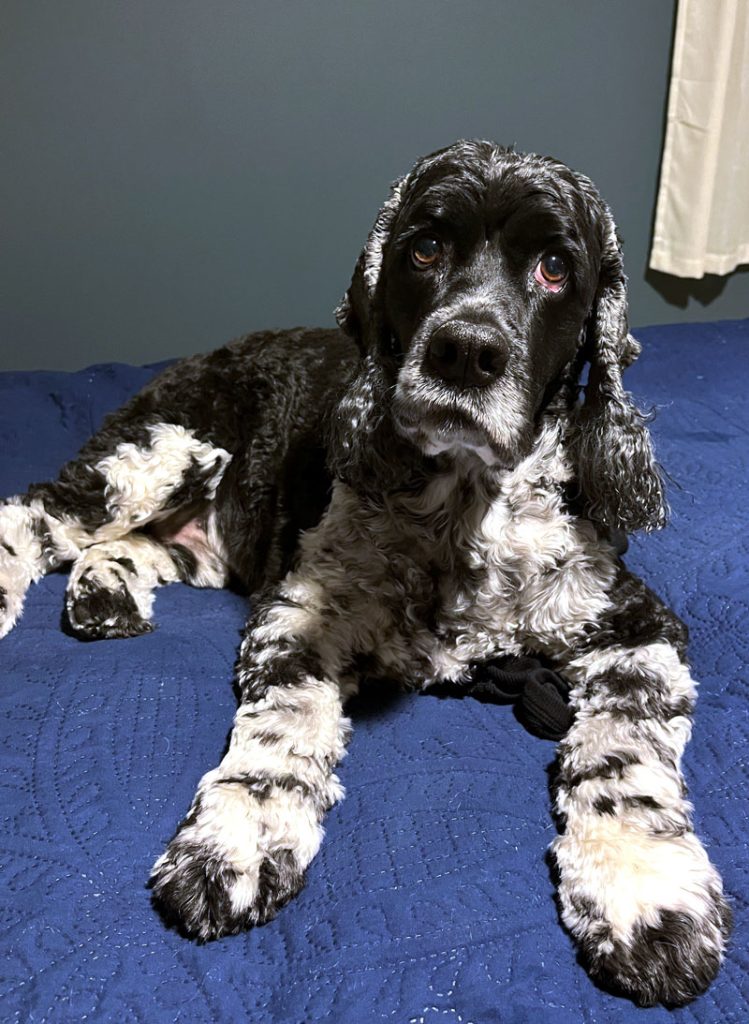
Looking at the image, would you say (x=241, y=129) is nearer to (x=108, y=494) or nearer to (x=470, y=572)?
(x=108, y=494)

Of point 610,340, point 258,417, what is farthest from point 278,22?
point 610,340

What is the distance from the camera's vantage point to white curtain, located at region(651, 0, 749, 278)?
366 cm

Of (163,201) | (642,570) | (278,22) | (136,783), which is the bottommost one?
(642,570)

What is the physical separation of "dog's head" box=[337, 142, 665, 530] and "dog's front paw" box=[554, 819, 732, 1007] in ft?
2.10

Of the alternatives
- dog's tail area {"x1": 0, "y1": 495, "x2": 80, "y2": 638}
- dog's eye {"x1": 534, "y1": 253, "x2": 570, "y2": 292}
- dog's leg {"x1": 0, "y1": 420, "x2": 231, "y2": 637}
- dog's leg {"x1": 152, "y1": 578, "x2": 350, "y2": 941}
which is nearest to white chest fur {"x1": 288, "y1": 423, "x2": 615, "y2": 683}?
dog's leg {"x1": 152, "y1": 578, "x2": 350, "y2": 941}

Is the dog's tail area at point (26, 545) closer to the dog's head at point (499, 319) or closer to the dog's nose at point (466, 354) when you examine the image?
the dog's head at point (499, 319)

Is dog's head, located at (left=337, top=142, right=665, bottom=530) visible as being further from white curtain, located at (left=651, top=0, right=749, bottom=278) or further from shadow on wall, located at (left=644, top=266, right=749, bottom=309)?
shadow on wall, located at (left=644, top=266, right=749, bottom=309)

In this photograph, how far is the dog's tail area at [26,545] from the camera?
7.47 feet

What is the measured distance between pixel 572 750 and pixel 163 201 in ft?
8.79

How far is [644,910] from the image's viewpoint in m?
1.35

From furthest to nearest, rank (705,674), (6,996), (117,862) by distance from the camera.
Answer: (705,674), (117,862), (6,996)

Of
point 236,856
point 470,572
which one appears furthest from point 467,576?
point 236,856

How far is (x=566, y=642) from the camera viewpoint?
1.91 meters

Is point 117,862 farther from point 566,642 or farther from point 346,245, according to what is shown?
point 346,245
